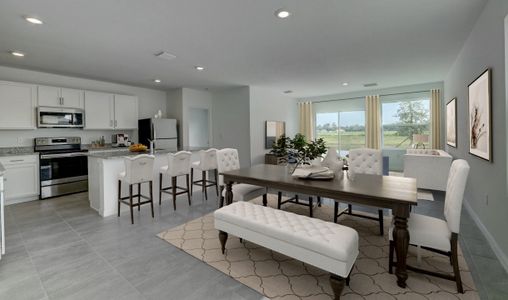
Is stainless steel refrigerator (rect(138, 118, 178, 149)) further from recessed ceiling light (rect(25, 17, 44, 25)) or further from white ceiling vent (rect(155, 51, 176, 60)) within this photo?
recessed ceiling light (rect(25, 17, 44, 25))

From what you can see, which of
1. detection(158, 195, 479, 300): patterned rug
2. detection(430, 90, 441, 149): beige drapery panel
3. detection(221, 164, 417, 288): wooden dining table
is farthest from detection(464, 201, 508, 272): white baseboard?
detection(430, 90, 441, 149): beige drapery panel

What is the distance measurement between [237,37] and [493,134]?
3139 millimetres

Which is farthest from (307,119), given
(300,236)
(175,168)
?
(300,236)

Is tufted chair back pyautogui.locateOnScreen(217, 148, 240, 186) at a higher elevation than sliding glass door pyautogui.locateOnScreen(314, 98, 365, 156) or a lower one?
lower

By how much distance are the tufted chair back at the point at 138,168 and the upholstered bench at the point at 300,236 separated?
1756 mm

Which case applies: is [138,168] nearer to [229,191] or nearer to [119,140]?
[229,191]

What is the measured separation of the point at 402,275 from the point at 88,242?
3269 mm

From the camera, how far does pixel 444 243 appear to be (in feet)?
6.23

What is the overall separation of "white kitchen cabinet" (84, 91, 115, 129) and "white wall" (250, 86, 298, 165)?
351 cm

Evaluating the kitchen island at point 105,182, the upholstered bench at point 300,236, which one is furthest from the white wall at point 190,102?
the upholstered bench at point 300,236

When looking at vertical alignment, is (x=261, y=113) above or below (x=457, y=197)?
above

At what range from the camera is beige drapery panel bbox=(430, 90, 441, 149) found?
657cm

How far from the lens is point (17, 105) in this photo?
4.58 metres

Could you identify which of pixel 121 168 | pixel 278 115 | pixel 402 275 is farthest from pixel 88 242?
pixel 278 115
